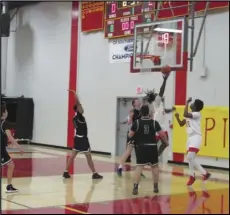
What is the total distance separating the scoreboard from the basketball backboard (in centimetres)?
16

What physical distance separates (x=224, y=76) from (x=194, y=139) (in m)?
2.91

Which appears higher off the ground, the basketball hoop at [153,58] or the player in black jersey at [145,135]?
the basketball hoop at [153,58]

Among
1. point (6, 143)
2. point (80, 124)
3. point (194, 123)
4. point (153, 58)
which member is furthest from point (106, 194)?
point (153, 58)

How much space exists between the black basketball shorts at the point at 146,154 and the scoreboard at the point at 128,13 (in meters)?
2.22

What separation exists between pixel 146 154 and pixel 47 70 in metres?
7.89

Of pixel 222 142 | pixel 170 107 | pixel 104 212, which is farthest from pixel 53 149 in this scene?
pixel 104 212

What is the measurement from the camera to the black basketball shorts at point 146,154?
563cm

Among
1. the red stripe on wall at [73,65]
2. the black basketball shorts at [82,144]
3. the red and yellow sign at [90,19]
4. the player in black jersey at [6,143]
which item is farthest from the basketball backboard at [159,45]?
the red stripe on wall at [73,65]

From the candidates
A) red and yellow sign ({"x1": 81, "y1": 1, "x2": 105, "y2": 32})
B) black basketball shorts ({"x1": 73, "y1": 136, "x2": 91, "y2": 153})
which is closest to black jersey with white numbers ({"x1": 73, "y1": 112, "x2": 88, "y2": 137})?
black basketball shorts ({"x1": 73, "y1": 136, "x2": 91, "y2": 153})

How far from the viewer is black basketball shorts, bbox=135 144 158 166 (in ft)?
18.5

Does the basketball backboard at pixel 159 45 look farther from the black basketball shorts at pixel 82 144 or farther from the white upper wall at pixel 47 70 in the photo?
the white upper wall at pixel 47 70

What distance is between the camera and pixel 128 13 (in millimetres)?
7199

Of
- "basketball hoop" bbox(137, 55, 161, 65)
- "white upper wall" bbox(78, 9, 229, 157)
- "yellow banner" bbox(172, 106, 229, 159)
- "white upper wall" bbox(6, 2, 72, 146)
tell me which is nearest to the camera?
"basketball hoop" bbox(137, 55, 161, 65)

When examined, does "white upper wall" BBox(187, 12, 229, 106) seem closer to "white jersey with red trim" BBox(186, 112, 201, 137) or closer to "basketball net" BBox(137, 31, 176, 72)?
"basketball net" BBox(137, 31, 176, 72)
